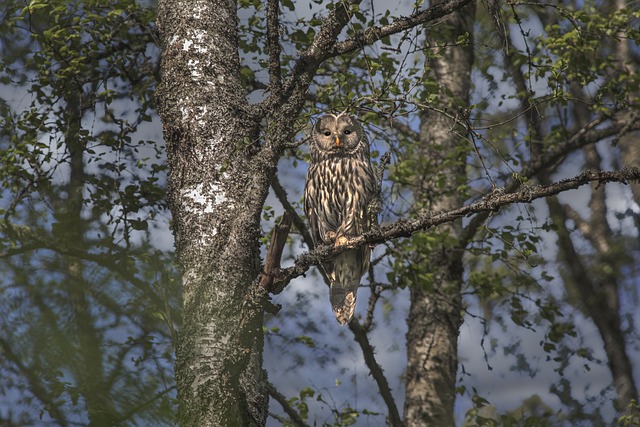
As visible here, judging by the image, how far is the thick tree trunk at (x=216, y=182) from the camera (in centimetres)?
314

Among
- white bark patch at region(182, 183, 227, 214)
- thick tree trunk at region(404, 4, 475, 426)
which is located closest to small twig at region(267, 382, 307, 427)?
thick tree trunk at region(404, 4, 475, 426)

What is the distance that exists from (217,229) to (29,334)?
9.22 ft

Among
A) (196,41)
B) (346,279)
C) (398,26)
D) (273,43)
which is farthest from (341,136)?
(273,43)

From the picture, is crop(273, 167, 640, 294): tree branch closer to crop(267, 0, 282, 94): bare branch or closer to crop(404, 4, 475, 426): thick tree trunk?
crop(267, 0, 282, 94): bare branch

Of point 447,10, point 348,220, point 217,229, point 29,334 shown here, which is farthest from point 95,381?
point 348,220

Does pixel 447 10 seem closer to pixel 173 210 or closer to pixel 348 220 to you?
pixel 173 210

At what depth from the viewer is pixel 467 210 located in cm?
341

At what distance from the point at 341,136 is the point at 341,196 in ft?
1.97

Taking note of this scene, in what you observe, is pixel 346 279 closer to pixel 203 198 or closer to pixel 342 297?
pixel 342 297

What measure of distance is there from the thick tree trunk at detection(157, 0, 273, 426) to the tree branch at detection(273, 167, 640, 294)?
0.81ft

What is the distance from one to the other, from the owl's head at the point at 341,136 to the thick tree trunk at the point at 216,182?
2.20 metres

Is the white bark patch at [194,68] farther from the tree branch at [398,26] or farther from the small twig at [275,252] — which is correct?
the small twig at [275,252]

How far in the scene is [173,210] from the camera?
374 centimetres

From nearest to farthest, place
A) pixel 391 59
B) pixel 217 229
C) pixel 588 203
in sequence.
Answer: pixel 217 229
pixel 391 59
pixel 588 203
